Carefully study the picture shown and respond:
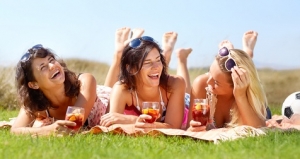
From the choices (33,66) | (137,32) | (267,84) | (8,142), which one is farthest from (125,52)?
(267,84)

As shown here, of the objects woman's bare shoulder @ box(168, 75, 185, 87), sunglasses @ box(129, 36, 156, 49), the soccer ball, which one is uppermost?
sunglasses @ box(129, 36, 156, 49)

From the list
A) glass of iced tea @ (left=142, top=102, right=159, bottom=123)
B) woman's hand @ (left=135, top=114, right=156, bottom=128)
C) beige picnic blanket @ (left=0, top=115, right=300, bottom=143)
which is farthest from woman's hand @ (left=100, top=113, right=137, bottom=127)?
glass of iced tea @ (left=142, top=102, right=159, bottom=123)

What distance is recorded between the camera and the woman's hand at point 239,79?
6.31m

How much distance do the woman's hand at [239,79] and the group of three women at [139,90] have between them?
0.08 ft

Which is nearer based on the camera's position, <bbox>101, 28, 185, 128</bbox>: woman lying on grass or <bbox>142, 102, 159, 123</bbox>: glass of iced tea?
<bbox>142, 102, 159, 123</bbox>: glass of iced tea

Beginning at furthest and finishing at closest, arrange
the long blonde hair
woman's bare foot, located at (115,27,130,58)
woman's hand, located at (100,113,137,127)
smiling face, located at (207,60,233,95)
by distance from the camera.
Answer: woman's bare foot, located at (115,27,130,58) < woman's hand, located at (100,113,137,127) < smiling face, located at (207,60,233,95) < the long blonde hair

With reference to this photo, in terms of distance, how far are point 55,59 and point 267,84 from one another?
41.0 feet

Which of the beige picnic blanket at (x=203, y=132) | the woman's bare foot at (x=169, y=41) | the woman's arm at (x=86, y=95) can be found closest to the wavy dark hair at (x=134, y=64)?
the woman's arm at (x=86, y=95)

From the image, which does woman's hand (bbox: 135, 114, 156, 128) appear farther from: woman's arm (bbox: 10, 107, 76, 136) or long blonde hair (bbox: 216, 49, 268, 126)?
long blonde hair (bbox: 216, 49, 268, 126)

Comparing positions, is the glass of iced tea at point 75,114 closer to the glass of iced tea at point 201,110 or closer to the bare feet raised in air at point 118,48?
the glass of iced tea at point 201,110

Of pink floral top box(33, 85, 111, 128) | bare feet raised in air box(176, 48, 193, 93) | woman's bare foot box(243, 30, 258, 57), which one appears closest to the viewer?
pink floral top box(33, 85, 111, 128)

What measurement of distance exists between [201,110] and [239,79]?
0.59 metres

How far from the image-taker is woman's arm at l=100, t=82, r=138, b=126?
6742 millimetres

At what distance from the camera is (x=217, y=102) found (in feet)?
23.4
